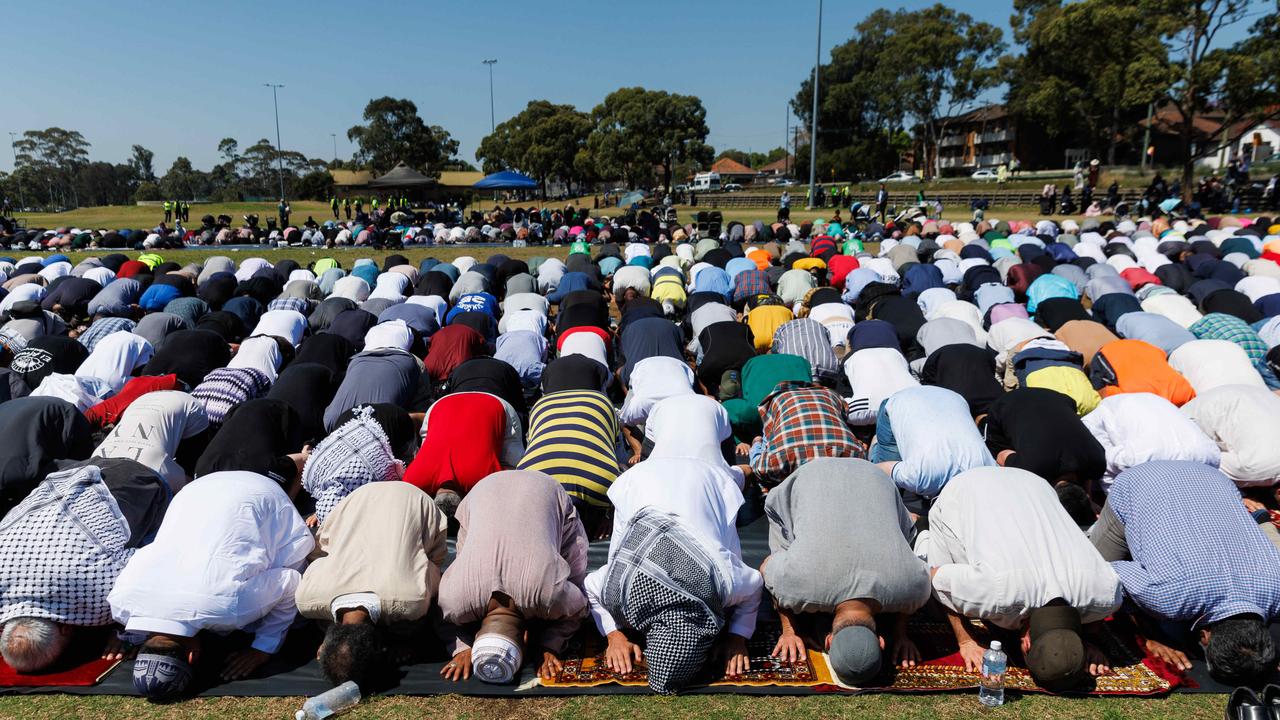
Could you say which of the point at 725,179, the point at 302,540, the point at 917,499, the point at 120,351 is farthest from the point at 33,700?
the point at 725,179

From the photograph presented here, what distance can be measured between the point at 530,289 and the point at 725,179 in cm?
5156

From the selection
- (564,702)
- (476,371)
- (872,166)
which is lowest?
(564,702)

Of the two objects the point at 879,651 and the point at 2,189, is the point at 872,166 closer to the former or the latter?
the point at 879,651

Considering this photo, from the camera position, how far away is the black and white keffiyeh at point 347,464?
4398 millimetres

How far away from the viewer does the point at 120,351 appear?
675 cm

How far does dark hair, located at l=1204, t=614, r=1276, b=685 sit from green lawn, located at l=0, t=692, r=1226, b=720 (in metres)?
0.14

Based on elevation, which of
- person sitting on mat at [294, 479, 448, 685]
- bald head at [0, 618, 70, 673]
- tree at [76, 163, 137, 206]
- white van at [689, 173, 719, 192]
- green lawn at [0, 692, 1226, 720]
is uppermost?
tree at [76, 163, 137, 206]

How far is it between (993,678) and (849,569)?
72cm

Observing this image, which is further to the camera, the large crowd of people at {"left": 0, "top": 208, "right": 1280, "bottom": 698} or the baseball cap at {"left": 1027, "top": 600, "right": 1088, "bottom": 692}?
the large crowd of people at {"left": 0, "top": 208, "right": 1280, "bottom": 698}

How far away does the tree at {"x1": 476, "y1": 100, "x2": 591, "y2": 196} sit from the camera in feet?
172

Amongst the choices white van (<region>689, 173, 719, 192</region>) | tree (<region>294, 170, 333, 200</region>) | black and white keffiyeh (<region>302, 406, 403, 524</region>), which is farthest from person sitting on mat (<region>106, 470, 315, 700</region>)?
tree (<region>294, 170, 333, 200</region>)

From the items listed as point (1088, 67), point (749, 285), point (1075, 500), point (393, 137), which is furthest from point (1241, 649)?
point (393, 137)

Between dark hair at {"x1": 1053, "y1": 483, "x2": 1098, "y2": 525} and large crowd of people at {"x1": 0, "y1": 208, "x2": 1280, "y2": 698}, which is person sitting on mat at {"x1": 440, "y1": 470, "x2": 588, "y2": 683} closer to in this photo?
large crowd of people at {"x1": 0, "y1": 208, "x2": 1280, "y2": 698}

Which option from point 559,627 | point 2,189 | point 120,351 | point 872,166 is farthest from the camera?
point 2,189
